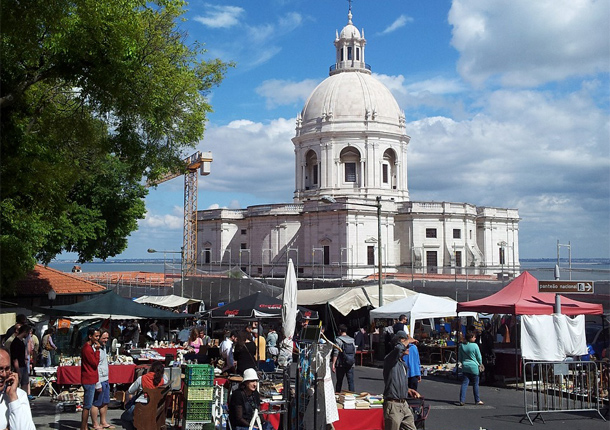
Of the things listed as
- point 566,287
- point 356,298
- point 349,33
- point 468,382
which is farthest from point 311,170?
point 468,382

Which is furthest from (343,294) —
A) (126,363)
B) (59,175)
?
(59,175)

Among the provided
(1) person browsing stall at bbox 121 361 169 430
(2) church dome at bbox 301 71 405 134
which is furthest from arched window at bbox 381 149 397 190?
(1) person browsing stall at bbox 121 361 169 430

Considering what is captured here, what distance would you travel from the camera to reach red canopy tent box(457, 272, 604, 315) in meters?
16.7

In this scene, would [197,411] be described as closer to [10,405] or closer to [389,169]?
→ [10,405]

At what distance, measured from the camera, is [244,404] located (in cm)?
940

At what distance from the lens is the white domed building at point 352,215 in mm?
52531

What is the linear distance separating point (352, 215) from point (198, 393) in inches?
1656

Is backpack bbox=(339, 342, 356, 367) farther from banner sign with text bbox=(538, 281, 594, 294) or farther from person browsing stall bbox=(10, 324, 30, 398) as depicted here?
person browsing stall bbox=(10, 324, 30, 398)

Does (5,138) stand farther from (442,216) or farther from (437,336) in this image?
(442,216)

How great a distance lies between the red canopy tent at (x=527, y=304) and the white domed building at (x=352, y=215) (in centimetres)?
3214

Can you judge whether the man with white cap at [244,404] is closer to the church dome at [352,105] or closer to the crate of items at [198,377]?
the crate of items at [198,377]

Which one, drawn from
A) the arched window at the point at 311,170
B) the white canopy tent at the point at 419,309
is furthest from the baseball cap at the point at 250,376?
the arched window at the point at 311,170

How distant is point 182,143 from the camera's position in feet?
59.3

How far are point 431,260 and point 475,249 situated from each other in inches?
178
